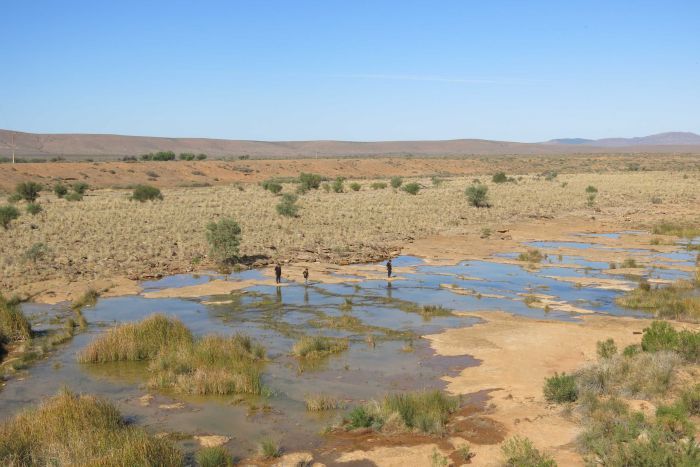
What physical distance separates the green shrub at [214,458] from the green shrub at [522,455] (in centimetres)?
440

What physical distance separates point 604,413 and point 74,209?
138 feet

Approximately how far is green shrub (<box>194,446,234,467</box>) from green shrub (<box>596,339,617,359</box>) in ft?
30.1

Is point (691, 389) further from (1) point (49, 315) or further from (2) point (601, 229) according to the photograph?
(2) point (601, 229)

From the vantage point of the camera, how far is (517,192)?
206 ft

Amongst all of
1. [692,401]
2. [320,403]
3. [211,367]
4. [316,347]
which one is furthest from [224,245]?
[692,401]

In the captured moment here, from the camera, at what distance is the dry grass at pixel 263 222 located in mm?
29266

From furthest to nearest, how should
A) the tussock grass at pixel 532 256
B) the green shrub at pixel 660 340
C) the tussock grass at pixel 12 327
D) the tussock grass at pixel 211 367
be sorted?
the tussock grass at pixel 532 256 < the tussock grass at pixel 12 327 < the green shrub at pixel 660 340 < the tussock grass at pixel 211 367

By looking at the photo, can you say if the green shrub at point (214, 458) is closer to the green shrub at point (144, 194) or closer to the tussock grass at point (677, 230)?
the tussock grass at point (677, 230)

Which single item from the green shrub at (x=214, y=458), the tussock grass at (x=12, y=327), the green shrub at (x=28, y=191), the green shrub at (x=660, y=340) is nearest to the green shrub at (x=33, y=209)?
the green shrub at (x=28, y=191)

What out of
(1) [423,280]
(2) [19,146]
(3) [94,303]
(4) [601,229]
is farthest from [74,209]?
(2) [19,146]

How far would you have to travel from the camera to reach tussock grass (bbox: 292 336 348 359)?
1619cm

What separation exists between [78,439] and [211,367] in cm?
470

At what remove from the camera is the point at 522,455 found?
9773 mm

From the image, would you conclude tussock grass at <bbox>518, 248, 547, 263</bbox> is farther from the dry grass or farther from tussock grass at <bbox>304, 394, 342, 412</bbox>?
tussock grass at <bbox>304, 394, 342, 412</bbox>
